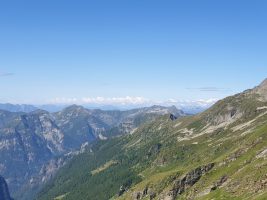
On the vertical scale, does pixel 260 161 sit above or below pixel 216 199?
above

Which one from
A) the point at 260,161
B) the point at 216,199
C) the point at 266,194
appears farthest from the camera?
the point at 260,161

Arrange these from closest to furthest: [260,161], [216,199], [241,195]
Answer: [241,195], [216,199], [260,161]

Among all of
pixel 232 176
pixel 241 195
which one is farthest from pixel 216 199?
pixel 232 176

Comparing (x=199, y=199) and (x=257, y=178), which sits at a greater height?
(x=257, y=178)

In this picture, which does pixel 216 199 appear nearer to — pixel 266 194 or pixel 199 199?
pixel 199 199

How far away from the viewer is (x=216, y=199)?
174000mm

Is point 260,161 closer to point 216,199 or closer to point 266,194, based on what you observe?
point 216,199

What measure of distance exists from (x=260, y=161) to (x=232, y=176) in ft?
51.8

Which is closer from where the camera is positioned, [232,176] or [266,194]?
[266,194]

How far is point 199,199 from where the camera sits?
197 meters

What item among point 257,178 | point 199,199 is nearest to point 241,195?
point 257,178

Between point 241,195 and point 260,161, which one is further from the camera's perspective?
point 260,161

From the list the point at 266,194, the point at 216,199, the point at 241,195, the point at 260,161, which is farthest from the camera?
the point at 260,161

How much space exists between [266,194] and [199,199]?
6257 centimetres
